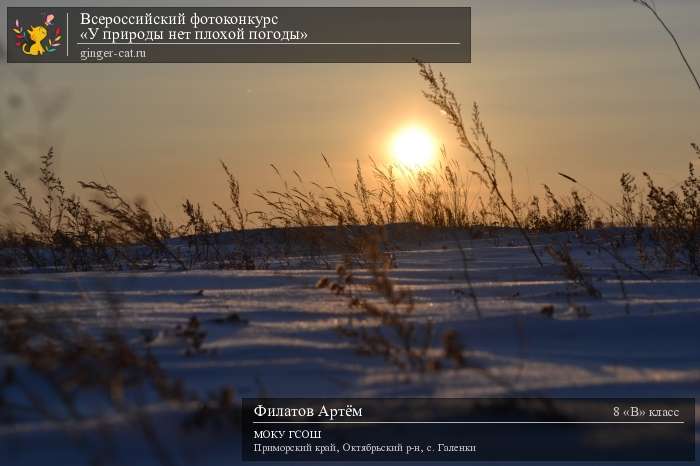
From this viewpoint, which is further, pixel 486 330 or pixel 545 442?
pixel 486 330

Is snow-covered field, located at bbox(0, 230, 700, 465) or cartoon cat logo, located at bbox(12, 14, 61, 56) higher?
cartoon cat logo, located at bbox(12, 14, 61, 56)

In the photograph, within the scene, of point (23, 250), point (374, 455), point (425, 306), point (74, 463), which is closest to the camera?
point (74, 463)

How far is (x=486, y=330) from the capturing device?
2.47m

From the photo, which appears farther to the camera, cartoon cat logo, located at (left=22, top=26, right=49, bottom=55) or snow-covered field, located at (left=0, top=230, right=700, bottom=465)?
cartoon cat logo, located at (left=22, top=26, right=49, bottom=55)

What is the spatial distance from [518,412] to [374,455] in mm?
295

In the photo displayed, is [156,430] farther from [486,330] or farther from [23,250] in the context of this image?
[23,250]

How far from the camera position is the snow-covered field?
172cm

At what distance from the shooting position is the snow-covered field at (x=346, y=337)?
172 centimetres

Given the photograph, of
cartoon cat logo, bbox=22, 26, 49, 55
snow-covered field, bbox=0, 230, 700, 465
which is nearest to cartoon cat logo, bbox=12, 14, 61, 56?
Result: cartoon cat logo, bbox=22, 26, 49, 55

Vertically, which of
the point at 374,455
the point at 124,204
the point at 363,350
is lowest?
the point at 374,455

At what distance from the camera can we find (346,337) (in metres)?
2.35

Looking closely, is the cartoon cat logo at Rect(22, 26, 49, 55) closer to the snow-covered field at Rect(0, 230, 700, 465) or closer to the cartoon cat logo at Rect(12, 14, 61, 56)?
the cartoon cat logo at Rect(12, 14, 61, 56)

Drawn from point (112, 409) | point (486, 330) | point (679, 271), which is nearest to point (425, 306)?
point (486, 330)

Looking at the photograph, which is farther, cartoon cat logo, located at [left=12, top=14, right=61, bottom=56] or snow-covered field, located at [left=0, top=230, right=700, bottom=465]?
cartoon cat logo, located at [left=12, top=14, right=61, bottom=56]
